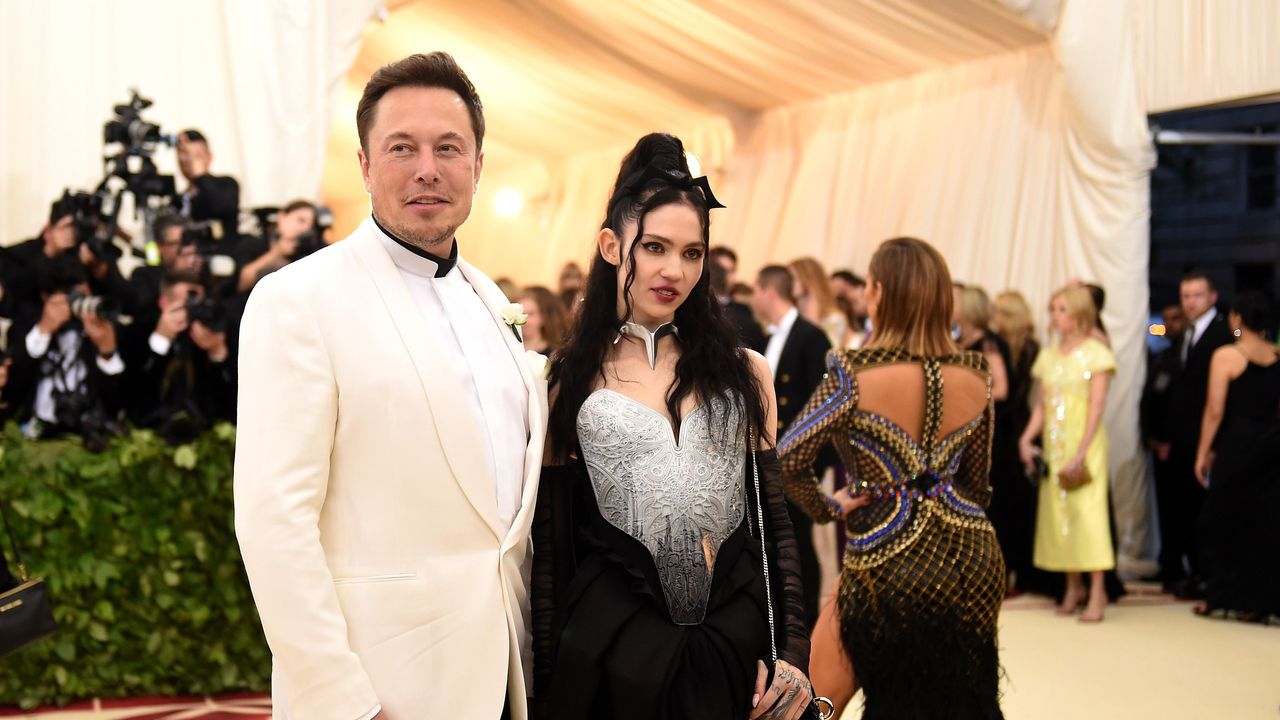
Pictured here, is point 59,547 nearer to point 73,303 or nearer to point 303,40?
point 73,303

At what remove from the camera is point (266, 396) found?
1.73 meters

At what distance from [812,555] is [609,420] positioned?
3340 mm

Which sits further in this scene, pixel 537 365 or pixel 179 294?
pixel 179 294

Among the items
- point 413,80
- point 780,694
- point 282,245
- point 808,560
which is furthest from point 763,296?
point 413,80

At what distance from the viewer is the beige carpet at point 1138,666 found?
4473 mm

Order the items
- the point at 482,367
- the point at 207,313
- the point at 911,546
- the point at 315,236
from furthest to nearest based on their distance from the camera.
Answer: the point at 315,236
the point at 207,313
the point at 911,546
the point at 482,367

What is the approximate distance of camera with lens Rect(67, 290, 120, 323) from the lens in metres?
4.49

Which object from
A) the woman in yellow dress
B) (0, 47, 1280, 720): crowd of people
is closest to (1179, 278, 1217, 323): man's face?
the woman in yellow dress

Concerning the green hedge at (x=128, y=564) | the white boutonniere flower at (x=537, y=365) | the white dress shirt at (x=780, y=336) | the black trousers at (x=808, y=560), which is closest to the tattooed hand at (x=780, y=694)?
the white boutonniere flower at (x=537, y=365)

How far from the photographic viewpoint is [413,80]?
1.89 metres

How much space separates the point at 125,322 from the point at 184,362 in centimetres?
44

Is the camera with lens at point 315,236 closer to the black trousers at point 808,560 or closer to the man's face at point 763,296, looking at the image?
the man's face at point 763,296

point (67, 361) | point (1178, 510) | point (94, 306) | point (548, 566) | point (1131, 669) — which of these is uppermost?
point (94, 306)

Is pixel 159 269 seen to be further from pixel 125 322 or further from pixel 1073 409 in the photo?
pixel 1073 409
